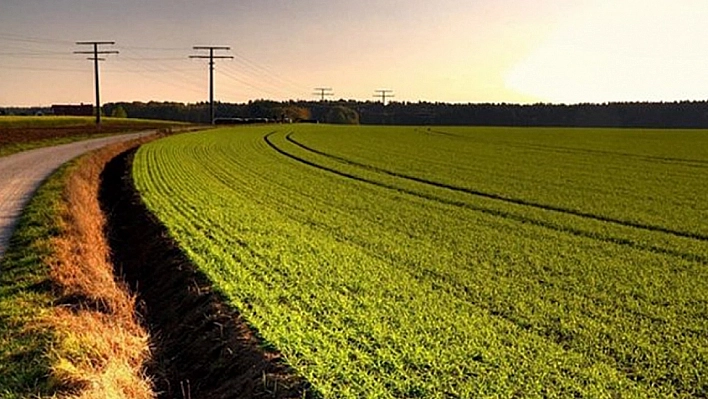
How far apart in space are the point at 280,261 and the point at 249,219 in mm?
4562

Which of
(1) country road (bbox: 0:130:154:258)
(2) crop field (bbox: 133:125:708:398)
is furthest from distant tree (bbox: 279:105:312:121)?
(2) crop field (bbox: 133:125:708:398)

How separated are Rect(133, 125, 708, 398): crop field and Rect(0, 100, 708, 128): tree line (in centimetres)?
11459

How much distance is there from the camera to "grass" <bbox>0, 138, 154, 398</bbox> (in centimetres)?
653

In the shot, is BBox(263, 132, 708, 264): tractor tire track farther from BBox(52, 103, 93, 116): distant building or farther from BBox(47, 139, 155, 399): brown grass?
BBox(52, 103, 93, 116): distant building

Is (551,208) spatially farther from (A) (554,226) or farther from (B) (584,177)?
(B) (584,177)

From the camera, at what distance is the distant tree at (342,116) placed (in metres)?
157

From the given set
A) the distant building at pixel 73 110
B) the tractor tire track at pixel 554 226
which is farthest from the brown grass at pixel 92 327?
the distant building at pixel 73 110

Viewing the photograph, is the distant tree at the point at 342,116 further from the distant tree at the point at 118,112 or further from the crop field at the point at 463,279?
the crop field at the point at 463,279

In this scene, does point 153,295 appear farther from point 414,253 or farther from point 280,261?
point 414,253

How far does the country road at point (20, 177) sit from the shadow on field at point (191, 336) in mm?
2682

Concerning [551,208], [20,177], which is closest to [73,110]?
[20,177]

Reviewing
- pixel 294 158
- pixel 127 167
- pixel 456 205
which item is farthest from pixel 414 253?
pixel 294 158

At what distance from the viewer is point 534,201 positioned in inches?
748

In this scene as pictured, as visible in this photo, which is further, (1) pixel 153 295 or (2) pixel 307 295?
(1) pixel 153 295
